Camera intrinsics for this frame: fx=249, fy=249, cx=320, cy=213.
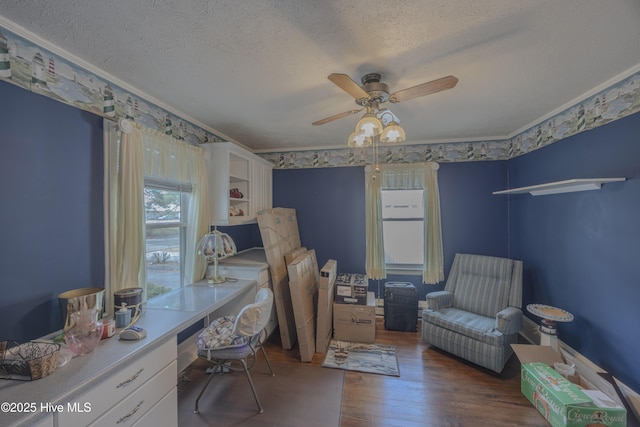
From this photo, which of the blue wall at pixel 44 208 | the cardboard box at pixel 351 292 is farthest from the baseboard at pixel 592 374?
the blue wall at pixel 44 208

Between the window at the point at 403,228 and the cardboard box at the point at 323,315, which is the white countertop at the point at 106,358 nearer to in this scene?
the cardboard box at the point at 323,315

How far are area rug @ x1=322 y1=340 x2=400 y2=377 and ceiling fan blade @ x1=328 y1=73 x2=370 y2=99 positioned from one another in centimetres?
248

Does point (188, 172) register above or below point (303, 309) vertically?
above

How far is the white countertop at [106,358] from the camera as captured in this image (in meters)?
0.98

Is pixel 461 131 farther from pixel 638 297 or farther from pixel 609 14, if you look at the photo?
pixel 638 297

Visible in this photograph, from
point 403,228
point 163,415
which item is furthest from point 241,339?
point 403,228

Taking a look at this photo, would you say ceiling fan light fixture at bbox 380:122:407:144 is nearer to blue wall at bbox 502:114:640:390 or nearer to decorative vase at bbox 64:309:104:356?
blue wall at bbox 502:114:640:390

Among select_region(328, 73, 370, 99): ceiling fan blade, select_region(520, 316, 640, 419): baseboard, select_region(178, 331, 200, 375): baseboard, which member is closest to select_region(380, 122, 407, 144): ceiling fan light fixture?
select_region(328, 73, 370, 99): ceiling fan blade

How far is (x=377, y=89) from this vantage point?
1.76 metres

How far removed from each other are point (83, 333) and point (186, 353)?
1.43m

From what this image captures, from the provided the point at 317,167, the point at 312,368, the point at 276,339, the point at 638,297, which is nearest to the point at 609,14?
the point at 638,297

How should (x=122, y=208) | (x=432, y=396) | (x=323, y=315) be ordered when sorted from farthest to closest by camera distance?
1. (x=323, y=315)
2. (x=432, y=396)
3. (x=122, y=208)

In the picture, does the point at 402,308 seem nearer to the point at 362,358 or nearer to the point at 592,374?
the point at 362,358

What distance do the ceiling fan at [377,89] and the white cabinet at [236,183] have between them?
65.4 inches
